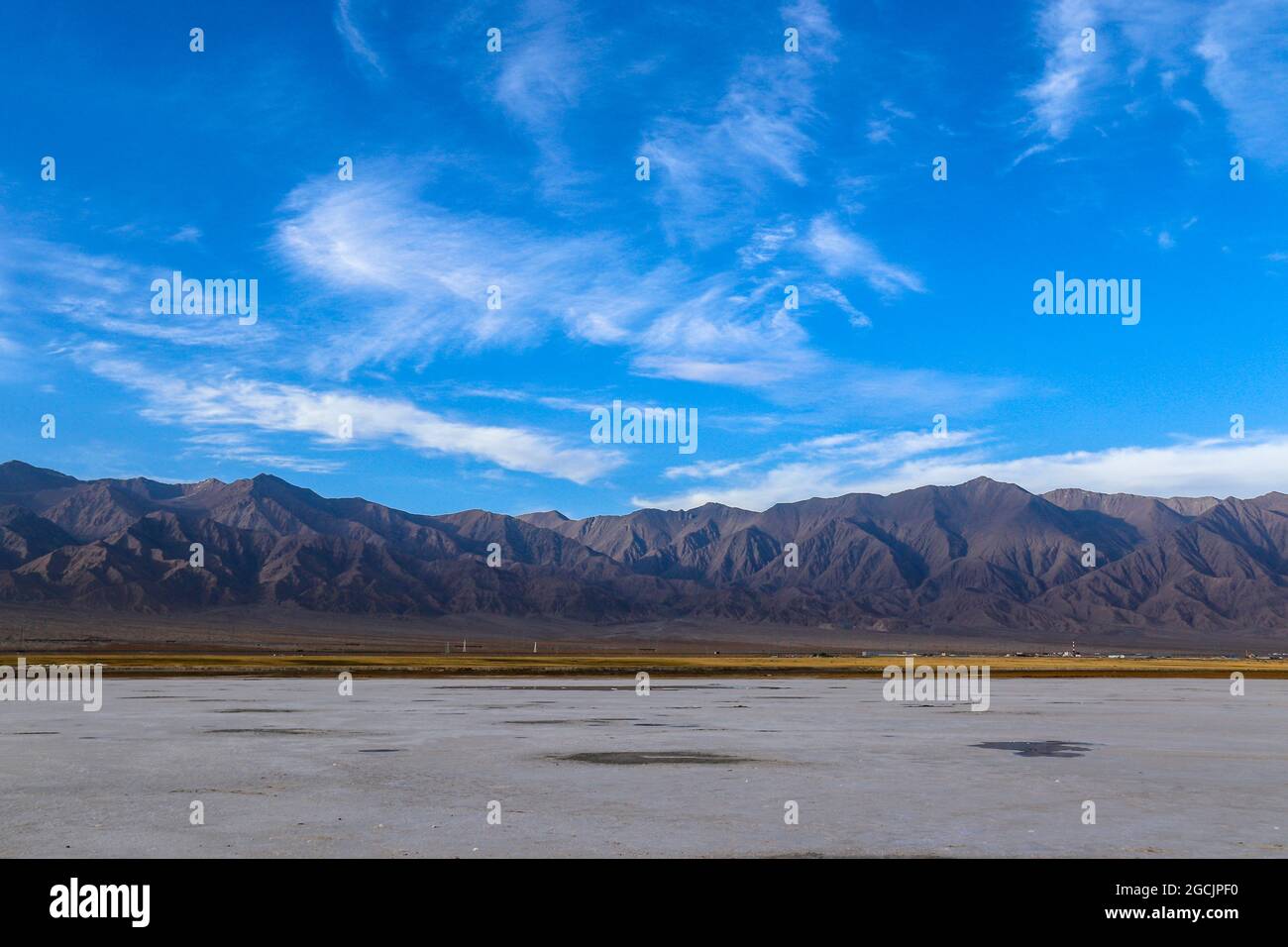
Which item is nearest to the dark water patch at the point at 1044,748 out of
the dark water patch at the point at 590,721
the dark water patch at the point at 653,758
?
the dark water patch at the point at 653,758

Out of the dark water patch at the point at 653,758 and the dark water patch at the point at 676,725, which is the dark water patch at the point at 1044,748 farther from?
the dark water patch at the point at 676,725

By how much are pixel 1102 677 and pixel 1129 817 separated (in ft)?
255

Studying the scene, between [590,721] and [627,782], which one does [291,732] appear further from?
[627,782]

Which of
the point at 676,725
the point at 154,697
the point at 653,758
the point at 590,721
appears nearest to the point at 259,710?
the point at 154,697

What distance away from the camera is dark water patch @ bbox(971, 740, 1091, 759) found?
87.9 feet

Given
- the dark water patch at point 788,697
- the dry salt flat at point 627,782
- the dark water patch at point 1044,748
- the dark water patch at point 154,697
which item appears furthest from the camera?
the dark water patch at point 788,697

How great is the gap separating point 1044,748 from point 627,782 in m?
13.1

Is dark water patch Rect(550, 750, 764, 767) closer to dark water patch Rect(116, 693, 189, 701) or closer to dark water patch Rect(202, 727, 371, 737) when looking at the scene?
dark water patch Rect(202, 727, 371, 737)

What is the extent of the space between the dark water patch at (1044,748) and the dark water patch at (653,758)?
7.39 m

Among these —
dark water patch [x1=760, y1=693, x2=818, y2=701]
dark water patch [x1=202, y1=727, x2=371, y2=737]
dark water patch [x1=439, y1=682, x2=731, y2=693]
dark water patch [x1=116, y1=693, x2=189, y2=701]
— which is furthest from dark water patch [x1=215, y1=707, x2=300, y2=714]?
dark water patch [x1=760, y1=693, x2=818, y2=701]

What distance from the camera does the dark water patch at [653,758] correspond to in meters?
24.0

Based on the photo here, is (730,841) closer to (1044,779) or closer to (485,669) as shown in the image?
(1044,779)

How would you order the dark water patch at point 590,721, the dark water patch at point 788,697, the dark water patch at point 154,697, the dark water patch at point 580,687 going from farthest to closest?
1. the dark water patch at point 580,687
2. the dark water patch at point 788,697
3. the dark water patch at point 154,697
4. the dark water patch at point 590,721
